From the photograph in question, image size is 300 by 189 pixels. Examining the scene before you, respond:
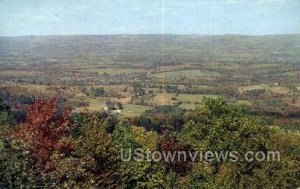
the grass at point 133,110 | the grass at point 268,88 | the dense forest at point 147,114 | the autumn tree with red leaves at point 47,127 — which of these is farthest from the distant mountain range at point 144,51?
the autumn tree with red leaves at point 47,127

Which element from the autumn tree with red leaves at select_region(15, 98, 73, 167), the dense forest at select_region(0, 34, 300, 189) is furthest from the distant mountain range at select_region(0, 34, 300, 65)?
the autumn tree with red leaves at select_region(15, 98, 73, 167)

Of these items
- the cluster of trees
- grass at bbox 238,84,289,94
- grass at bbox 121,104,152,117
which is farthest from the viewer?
grass at bbox 238,84,289,94

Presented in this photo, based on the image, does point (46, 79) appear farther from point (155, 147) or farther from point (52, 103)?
point (52, 103)

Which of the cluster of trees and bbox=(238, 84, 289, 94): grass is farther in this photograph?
bbox=(238, 84, 289, 94): grass

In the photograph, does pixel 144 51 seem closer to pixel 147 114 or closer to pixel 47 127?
pixel 147 114

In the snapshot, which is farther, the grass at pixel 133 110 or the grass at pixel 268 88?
the grass at pixel 268 88

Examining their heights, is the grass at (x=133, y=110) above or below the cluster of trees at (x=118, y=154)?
below

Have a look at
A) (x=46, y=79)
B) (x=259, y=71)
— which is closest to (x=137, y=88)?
(x=46, y=79)

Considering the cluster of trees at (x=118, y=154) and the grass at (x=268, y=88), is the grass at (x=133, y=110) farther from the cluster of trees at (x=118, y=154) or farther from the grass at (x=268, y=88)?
the cluster of trees at (x=118, y=154)

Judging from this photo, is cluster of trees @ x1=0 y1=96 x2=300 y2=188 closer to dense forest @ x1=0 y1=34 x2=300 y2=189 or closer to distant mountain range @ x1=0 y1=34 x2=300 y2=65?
dense forest @ x1=0 y1=34 x2=300 y2=189
